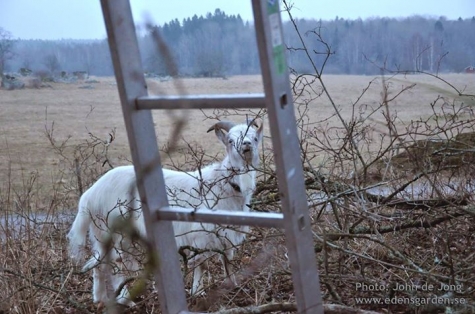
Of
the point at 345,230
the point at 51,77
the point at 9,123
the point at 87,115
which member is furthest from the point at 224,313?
the point at 9,123

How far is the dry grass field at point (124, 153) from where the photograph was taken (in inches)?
144

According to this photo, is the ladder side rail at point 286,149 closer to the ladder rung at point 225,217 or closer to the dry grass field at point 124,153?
the ladder rung at point 225,217

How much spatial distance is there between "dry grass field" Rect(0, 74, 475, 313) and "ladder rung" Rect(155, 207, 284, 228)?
0.28 m

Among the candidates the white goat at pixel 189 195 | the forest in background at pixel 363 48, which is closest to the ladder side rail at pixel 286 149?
the forest in background at pixel 363 48

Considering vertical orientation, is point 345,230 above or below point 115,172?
below

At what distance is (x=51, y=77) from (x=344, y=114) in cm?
234

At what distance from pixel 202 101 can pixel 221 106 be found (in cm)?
7

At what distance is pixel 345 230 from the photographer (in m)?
3.99

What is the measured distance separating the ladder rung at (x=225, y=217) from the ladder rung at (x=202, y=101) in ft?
0.96

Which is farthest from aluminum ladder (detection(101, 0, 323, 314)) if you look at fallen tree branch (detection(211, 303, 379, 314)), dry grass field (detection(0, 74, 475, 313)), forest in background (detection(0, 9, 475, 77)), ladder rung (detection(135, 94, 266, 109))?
forest in background (detection(0, 9, 475, 77))

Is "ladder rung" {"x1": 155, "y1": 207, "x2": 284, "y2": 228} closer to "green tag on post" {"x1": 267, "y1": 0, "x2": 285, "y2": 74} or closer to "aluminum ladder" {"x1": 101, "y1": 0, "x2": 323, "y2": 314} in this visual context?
"aluminum ladder" {"x1": 101, "y1": 0, "x2": 323, "y2": 314}

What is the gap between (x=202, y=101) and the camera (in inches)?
65.0

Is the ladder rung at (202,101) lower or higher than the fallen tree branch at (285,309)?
higher

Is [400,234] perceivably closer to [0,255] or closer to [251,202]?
[251,202]
